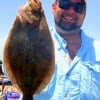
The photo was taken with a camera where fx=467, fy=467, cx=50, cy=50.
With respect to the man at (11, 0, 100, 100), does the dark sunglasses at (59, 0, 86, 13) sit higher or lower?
higher

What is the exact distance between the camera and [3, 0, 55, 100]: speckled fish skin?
4.50 metres

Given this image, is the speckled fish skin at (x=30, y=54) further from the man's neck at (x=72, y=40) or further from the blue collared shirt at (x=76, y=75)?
the man's neck at (x=72, y=40)

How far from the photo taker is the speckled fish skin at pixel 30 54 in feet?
14.8

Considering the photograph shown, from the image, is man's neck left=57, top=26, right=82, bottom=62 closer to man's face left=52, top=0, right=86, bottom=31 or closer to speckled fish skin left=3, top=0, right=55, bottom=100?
man's face left=52, top=0, right=86, bottom=31

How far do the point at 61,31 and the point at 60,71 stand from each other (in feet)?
1.84

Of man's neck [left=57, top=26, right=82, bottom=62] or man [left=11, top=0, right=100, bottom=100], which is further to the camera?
man's neck [left=57, top=26, right=82, bottom=62]

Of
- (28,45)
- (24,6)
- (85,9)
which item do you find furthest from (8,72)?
(85,9)

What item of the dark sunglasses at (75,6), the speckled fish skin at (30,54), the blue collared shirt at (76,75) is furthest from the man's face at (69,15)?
the speckled fish skin at (30,54)

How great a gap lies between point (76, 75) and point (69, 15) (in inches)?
30.0

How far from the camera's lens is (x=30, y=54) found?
4.55 metres

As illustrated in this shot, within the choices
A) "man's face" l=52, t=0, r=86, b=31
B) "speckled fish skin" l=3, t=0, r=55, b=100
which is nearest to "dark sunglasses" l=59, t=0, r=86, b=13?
"man's face" l=52, t=0, r=86, b=31

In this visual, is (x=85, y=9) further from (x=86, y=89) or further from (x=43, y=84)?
(x=43, y=84)

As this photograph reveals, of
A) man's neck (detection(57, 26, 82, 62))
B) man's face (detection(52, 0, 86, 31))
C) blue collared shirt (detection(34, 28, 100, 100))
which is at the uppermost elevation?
man's face (detection(52, 0, 86, 31))

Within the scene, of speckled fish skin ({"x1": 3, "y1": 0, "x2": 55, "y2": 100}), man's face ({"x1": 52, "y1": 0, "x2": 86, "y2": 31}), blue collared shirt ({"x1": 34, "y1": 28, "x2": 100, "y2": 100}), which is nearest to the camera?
speckled fish skin ({"x1": 3, "y1": 0, "x2": 55, "y2": 100})
